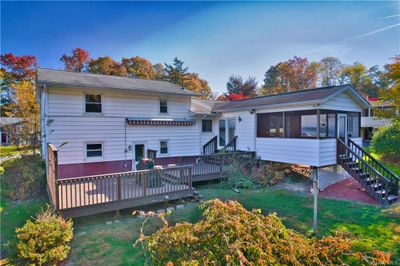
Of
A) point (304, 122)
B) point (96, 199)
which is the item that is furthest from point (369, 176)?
point (96, 199)

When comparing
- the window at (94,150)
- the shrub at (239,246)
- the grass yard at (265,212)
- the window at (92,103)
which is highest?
the window at (92,103)

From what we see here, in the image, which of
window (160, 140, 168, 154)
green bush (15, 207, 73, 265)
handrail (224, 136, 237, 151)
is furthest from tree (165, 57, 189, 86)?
green bush (15, 207, 73, 265)

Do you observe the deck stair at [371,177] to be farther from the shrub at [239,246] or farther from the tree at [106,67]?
the tree at [106,67]

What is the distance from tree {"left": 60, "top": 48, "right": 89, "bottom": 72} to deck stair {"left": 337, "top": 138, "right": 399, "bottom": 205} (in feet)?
127

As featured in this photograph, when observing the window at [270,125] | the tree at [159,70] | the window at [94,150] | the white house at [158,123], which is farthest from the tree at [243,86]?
the window at [94,150]

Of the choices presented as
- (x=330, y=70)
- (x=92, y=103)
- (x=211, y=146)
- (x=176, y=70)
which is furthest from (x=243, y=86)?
(x=92, y=103)

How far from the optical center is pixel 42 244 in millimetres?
4770

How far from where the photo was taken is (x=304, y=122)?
11.0 metres

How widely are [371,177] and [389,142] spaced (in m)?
8.68

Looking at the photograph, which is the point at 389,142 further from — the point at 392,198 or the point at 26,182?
the point at 26,182

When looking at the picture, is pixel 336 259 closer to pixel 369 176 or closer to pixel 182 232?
pixel 182 232

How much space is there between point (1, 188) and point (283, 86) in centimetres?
4113

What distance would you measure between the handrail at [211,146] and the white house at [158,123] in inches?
40.1

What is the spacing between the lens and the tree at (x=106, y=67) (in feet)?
113
